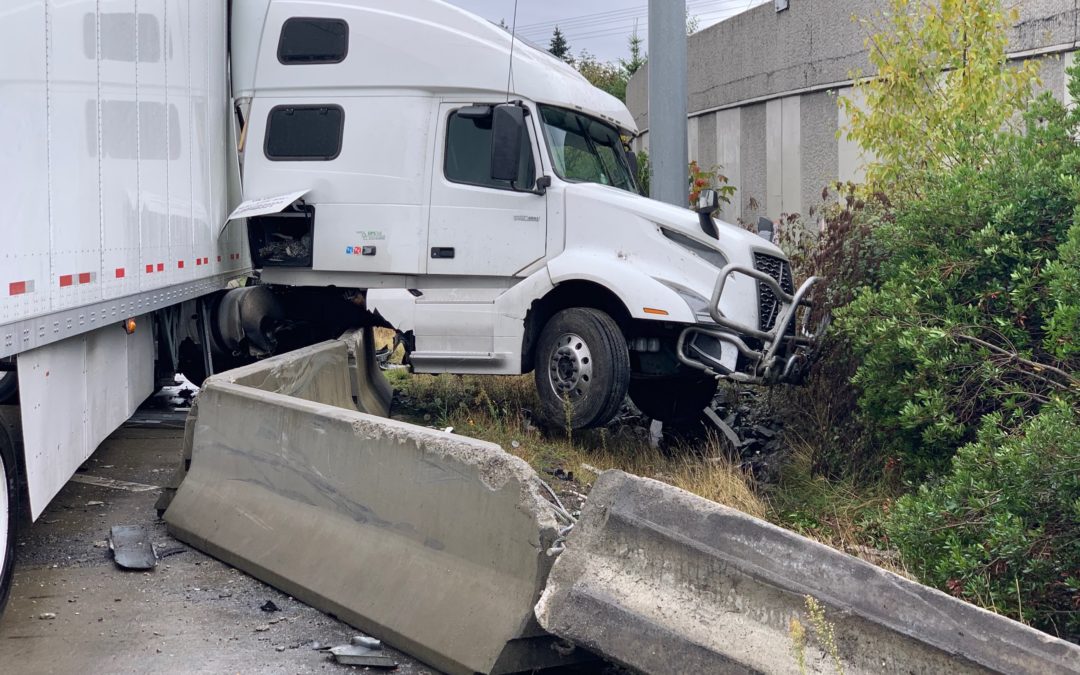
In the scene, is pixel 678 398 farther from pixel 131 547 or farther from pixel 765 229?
pixel 131 547

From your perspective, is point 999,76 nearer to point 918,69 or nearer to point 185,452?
point 918,69

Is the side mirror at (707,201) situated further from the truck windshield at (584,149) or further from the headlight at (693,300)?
the truck windshield at (584,149)

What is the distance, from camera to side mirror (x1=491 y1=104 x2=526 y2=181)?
9336 millimetres

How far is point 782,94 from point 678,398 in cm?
891

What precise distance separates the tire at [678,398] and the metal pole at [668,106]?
64.6 inches

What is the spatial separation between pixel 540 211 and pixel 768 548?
5764 millimetres

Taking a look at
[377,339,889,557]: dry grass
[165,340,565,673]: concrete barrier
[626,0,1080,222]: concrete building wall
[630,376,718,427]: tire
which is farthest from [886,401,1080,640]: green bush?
[626,0,1080,222]: concrete building wall

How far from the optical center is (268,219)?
34.0ft

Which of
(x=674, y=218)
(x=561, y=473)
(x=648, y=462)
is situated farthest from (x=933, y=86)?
(x=561, y=473)

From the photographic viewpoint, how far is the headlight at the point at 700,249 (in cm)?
894

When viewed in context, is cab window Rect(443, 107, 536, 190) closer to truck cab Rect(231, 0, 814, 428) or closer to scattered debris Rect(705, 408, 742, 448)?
truck cab Rect(231, 0, 814, 428)

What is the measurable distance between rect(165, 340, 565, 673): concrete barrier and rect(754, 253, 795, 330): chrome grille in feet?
13.3

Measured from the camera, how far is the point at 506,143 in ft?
30.6

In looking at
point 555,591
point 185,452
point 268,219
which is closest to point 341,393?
point 268,219
